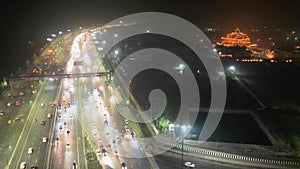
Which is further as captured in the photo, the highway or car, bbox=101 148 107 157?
car, bbox=101 148 107 157

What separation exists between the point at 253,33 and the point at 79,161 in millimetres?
115279

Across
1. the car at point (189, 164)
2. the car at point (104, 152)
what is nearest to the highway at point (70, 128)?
the car at point (104, 152)

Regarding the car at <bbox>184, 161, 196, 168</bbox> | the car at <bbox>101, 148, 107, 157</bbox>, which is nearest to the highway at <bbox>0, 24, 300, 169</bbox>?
the car at <bbox>101, 148, 107, 157</bbox>

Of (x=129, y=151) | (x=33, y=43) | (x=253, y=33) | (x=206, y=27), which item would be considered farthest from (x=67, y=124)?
(x=206, y=27)

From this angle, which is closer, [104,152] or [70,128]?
[104,152]

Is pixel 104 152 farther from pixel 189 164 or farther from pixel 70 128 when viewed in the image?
pixel 70 128

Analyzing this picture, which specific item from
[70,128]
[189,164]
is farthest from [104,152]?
[70,128]

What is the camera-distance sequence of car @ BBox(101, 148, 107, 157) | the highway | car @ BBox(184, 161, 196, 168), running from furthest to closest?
car @ BBox(101, 148, 107, 157)
the highway
car @ BBox(184, 161, 196, 168)

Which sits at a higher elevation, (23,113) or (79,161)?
(23,113)

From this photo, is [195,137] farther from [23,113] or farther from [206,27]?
[206,27]

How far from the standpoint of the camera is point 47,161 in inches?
1346

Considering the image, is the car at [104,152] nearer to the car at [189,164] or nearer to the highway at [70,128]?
the highway at [70,128]

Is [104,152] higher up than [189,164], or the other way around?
[104,152]

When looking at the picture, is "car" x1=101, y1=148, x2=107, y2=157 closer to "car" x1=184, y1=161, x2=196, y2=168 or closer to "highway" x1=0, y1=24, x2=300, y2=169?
"highway" x1=0, y1=24, x2=300, y2=169
